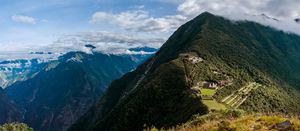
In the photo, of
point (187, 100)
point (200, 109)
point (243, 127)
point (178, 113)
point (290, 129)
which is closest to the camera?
point (290, 129)

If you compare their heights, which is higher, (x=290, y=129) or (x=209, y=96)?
(x=290, y=129)

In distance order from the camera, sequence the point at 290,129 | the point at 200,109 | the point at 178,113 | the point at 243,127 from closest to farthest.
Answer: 1. the point at 290,129
2. the point at 243,127
3. the point at 200,109
4. the point at 178,113

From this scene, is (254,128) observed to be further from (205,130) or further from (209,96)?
(209,96)

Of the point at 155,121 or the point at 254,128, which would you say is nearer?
the point at 254,128

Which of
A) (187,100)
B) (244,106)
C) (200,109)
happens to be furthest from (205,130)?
(244,106)

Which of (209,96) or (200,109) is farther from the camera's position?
(209,96)

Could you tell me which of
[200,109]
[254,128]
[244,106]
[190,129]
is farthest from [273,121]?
[244,106]

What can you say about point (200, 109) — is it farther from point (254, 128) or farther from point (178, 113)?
point (254, 128)

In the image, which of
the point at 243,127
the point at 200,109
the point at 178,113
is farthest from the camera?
the point at 178,113

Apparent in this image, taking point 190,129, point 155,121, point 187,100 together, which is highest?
point 190,129
